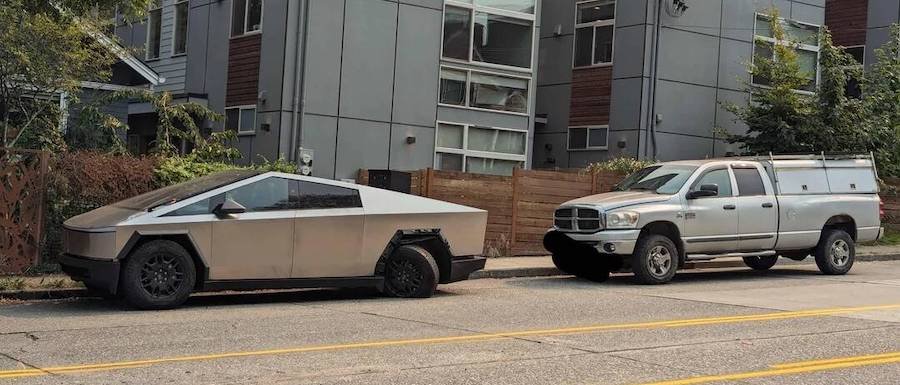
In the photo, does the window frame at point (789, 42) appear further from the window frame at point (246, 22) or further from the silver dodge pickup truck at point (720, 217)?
the window frame at point (246, 22)

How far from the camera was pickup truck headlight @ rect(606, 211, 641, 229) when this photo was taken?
13.3 meters

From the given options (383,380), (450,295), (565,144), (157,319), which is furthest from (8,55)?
(565,144)

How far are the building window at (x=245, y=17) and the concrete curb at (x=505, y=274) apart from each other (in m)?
7.88

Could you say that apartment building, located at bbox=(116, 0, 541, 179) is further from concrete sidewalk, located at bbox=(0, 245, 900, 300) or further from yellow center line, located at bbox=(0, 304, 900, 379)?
yellow center line, located at bbox=(0, 304, 900, 379)

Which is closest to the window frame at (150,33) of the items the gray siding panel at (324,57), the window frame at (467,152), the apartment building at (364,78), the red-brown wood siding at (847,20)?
the apartment building at (364,78)

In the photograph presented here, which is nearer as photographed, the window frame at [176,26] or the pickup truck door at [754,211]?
the pickup truck door at [754,211]

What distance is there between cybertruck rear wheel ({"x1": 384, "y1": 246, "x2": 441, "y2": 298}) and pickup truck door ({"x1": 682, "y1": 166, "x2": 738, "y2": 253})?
431cm

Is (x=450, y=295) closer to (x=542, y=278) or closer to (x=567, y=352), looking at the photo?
(x=542, y=278)

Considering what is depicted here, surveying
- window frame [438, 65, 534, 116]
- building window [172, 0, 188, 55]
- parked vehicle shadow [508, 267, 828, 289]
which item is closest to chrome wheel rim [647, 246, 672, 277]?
parked vehicle shadow [508, 267, 828, 289]

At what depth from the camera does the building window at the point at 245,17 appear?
19219 mm

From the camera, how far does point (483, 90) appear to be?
67.2 feet

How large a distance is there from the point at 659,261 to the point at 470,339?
591 centimetres

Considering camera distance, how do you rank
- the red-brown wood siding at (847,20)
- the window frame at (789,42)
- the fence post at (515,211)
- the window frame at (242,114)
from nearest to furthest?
the fence post at (515,211) < the window frame at (242,114) < the window frame at (789,42) < the red-brown wood siding at (847,20)

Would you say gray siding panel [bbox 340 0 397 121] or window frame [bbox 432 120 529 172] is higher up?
gray siding panel [bbox 340 0 397 121]
